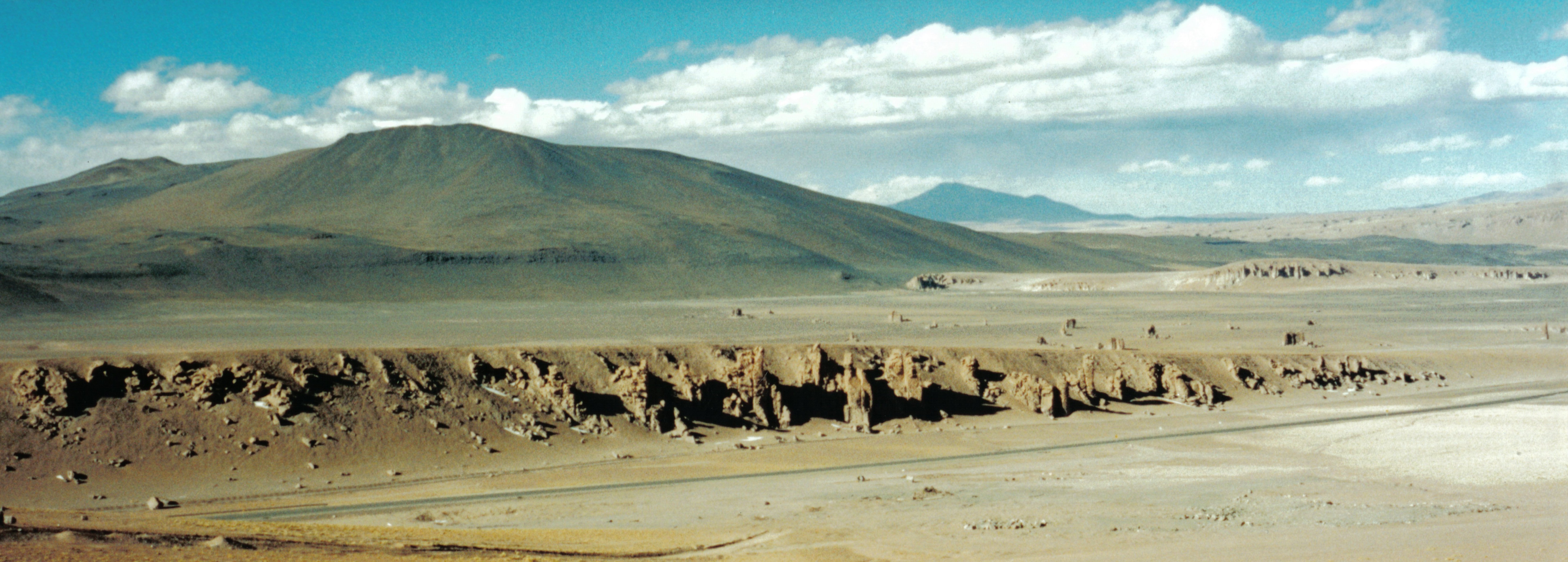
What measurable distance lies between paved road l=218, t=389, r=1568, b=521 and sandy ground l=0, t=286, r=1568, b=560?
119 millimetres

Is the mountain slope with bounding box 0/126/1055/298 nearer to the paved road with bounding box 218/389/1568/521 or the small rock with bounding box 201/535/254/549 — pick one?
the paved road with bounding box 218/389/1568/521

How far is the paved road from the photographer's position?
69.8ft

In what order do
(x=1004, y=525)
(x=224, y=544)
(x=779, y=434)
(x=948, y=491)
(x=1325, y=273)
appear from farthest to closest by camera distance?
(x=1325, y=273)
(x=779, y=434)
(x=948, y=491)
(x=1004, y=525)
(x=224, y=544)

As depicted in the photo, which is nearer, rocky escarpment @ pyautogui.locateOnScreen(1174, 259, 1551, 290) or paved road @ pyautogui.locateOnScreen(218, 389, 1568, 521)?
paved road @ pyautogui.locateOnScreen(218, 389, 1568, 521)

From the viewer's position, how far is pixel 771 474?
2570 centimetres

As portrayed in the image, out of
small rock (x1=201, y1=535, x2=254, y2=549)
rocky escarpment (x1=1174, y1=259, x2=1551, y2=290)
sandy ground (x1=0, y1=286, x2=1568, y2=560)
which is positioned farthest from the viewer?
rocky escarpment (x1=1174, y1=259, x2=1551, y2=290)

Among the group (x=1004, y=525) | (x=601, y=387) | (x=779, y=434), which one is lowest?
(x=1004, y=525)

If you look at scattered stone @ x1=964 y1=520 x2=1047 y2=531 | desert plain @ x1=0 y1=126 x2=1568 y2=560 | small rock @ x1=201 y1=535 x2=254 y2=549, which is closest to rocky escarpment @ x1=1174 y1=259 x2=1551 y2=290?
desert plain @ x1=0 y1=126 x2=1568 y2=560

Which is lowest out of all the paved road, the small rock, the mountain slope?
the paved road

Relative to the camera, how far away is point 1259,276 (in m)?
101

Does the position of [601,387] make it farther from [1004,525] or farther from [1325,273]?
[1325,273]

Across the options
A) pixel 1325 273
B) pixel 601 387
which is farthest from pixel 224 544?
pixel 1325 273

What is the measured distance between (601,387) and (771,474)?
21.2 feet

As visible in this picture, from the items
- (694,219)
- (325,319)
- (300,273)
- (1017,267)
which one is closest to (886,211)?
(1017,267)
